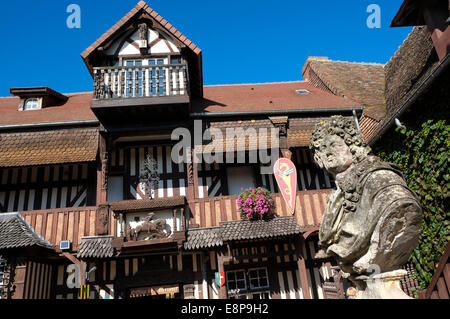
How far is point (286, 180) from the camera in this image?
809 cm

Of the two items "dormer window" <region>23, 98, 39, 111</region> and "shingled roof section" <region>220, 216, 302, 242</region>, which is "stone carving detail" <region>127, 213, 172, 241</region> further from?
"dormer window" <region>23, 98, 39, 111</region>

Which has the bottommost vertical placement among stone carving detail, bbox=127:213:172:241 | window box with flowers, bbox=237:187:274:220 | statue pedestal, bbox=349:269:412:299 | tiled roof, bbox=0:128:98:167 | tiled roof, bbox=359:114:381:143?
statue pedestal, bbox=349:269:412:299

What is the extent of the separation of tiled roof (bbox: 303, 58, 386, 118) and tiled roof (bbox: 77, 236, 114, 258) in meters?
8.62

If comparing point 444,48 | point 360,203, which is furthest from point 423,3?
point 360,203

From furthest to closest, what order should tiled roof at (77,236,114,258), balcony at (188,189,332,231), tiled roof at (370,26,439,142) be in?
balcony at (188,189,332,231), tiled roof at (370,26,439,142), tiled roof at (77,236,114,258)

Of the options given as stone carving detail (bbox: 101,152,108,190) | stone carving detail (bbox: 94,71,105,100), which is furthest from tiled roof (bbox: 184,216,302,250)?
stone carving detail (bbox: 94,71,105,100)

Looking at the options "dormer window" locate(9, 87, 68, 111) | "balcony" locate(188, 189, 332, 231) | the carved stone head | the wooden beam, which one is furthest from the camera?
"dormer window" locate(9, 87, 68, 111)

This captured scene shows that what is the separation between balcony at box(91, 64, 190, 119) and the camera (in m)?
8.13

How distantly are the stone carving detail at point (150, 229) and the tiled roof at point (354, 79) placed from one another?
732cm

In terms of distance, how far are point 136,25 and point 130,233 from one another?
647cm

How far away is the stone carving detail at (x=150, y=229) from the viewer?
764 centimetres

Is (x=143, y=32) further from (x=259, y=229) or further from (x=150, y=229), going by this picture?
(x=259, y=229)

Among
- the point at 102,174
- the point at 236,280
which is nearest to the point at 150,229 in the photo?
the point at 102,174

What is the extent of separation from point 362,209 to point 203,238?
588cm
